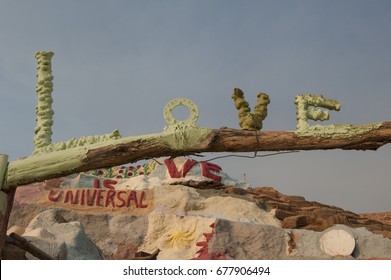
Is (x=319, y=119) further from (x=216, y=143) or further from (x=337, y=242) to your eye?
(x=337, y=242)

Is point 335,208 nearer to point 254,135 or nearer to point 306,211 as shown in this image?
point 306,211

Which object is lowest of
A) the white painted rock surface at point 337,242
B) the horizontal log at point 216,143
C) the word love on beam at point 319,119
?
the white painted rock surface at point 337,242

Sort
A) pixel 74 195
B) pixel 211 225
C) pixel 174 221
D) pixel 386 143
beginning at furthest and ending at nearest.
→ pixel 74 195
pixel 174 221
pixel 211 225
pixel 386 143

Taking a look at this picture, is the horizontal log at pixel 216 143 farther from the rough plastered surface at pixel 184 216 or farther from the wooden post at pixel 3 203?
the rough plastered surface at pixel 184 216

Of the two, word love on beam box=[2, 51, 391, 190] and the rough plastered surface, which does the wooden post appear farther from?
the rough plastered surface

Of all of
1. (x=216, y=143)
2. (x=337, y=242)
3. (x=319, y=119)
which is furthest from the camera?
(x=337, y=242)

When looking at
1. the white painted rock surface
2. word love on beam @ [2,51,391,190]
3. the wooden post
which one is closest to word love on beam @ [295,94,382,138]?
word love on beam @ [2,51,391,190]

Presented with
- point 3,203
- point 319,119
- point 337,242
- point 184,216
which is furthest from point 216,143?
point 184,216

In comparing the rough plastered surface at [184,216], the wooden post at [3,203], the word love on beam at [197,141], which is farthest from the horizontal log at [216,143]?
the rough plastered surface at [184,216]

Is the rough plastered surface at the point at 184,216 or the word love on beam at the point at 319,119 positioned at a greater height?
the word love on beam at the point at 319,119

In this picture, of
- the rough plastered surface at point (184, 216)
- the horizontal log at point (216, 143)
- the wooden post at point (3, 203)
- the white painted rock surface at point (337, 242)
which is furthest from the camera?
the rough plastered surface at point (184, 216)

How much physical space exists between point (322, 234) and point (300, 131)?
812 cm
